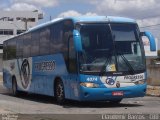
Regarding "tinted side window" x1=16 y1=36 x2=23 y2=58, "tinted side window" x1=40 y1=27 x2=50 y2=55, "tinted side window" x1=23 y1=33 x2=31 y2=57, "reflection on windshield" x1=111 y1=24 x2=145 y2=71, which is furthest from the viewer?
"tinted side window" x1=16 y1=36 x2=23 y2=58

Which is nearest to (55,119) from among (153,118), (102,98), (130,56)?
(153,118)

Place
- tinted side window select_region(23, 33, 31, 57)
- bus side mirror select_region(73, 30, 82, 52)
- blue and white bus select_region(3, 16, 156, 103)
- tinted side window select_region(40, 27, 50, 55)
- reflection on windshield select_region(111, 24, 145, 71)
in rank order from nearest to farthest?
bus side mirror select_region(73, 30, 82, 52), blue and white bus select_region(3, 16, 156, 103), reflection on windshield select_region(111, 24, 145, 71), tinted side window select_region(40, 27, 50, 55), tinted side window select_region(23, 33, 31, 57)

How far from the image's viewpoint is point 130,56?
16.7 metres

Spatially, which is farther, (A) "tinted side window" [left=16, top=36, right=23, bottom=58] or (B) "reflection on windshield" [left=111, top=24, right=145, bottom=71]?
(A) "tinted side window" [left=16, top=36, right=23, bottom=58]

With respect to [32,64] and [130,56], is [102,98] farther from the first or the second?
[32,64]

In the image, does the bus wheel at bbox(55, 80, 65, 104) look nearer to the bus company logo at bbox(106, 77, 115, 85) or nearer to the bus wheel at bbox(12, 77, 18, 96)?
the bus company logo at bbox(106, 77, 115, 85)

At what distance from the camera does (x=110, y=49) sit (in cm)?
1650

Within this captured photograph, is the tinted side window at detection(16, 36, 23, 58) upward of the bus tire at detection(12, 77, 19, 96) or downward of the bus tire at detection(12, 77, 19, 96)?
upward

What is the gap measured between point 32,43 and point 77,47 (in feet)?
19.7

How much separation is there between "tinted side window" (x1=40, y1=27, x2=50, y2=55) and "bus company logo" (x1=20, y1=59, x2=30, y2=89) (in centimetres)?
273

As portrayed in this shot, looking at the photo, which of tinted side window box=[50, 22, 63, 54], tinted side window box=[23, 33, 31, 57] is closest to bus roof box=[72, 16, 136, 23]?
tinted side window box=[50, 22, 63, 54]

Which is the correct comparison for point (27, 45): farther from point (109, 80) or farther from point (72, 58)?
point (109, 80)

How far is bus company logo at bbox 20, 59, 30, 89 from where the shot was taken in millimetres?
22891

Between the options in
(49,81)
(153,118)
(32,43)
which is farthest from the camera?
(32,43)
